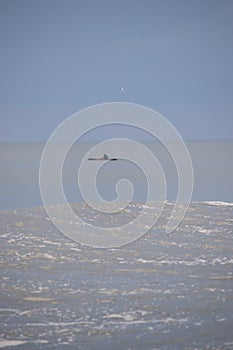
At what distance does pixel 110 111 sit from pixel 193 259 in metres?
8.34

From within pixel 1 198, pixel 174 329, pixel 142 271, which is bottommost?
pixel 174 329

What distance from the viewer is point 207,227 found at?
79.5 ft

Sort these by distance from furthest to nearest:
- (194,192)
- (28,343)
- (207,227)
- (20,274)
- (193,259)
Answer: (194,192) → (207,227) → (193,259) → (20,274) → (28,343)

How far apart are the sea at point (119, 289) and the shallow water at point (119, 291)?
23 mm

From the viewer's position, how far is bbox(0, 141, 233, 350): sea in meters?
12.0

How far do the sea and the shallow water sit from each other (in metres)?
0.02

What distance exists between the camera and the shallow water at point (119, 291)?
39.3 ft

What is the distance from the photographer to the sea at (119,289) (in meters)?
12.0

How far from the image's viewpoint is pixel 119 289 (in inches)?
603

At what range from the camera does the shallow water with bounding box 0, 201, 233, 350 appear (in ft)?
39.3

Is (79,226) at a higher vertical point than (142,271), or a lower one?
higher

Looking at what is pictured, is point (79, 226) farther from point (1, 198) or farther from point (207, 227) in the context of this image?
point (1, 198)

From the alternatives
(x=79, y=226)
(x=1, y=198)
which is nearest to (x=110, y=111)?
(x=79, y=226)

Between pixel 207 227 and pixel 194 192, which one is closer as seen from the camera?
pixel 207 227
